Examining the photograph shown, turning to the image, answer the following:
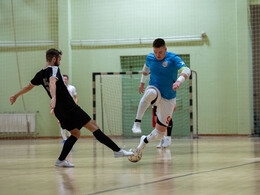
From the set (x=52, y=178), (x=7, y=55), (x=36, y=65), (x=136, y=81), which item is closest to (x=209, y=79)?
(x=136, y=81)

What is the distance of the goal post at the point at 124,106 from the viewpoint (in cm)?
1352

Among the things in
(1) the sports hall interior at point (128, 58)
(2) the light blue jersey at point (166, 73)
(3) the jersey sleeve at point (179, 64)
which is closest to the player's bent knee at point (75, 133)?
(2) the light blue jersey at point (166, 73)

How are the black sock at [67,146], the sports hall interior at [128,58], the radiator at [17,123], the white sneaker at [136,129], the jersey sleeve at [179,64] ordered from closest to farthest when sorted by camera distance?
the black sock at [67,146] → the white sneaker at [136,129] → the jersey sleeve at [179,64] → the sports hall interior at [128,58] → the radiator at [17,123]

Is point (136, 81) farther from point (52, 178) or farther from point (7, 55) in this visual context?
point (52, 178)

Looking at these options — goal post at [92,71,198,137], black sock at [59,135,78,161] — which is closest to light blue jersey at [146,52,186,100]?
black sock at [59,135,78,161]

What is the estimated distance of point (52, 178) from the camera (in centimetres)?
423

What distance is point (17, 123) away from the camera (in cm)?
1402

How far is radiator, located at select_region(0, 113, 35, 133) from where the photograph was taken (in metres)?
14.0

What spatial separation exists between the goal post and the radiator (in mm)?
2211

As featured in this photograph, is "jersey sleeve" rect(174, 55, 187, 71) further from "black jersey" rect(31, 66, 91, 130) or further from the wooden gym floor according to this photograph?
"black jersey" rect(31, 66, 91, 130)

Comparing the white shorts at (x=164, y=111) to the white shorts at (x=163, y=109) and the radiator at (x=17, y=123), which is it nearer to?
the white shorts at (x=163, y=109)

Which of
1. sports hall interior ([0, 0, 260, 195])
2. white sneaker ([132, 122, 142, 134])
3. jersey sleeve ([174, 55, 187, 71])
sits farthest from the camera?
sports hall interior ([0, 0, 260, 195])

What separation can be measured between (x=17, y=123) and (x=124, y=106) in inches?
140

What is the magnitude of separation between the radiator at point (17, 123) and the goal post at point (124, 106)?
87.1 inches
